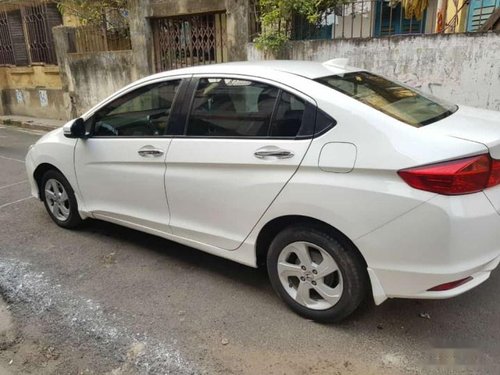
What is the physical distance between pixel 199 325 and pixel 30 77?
11739 millimetres

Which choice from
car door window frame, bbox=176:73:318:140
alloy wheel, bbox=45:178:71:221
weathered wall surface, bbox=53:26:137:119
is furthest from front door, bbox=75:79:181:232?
weathered wall surface, bbox=53:26:137:119

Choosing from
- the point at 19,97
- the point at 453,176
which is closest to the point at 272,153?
the point at 453,176

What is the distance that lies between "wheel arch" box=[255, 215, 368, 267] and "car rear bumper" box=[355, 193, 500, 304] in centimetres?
10

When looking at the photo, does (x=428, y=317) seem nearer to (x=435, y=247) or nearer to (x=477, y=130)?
(x=435, y=247)

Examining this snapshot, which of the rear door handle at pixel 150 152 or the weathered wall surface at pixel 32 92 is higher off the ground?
the rear door handle at pixel 150 152

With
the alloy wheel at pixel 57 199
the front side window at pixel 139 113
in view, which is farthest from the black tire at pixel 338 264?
the alloy wheel at pixel 57 199

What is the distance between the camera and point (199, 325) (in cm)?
283

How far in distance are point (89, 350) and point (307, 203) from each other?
1.59m

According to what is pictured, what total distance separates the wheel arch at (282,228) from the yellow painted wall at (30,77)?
399 inches

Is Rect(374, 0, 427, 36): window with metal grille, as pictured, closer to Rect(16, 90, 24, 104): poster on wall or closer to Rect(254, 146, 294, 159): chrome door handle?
Rect(254, 146, 294, 159): chrome door handle

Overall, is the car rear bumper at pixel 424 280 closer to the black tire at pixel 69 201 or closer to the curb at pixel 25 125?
the black tire at pixel 69 201

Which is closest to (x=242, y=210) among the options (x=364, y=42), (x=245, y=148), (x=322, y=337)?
(x=245, y=148)

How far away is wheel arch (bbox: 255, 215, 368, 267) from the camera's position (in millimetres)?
2525

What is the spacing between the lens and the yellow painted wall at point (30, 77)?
11.4 m
